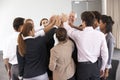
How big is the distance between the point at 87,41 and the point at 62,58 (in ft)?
1.20

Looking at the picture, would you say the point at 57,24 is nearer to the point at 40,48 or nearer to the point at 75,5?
the point at 40,48

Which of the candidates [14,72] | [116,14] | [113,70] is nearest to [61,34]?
[14,72]

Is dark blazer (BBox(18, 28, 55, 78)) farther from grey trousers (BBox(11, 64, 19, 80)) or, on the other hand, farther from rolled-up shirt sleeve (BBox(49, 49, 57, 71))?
grey trousers (BBox(11, 64, 19, 80))

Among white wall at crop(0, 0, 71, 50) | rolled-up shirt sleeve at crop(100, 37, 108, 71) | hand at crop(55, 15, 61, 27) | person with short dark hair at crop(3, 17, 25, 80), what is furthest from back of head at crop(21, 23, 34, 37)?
white wall at crop(0, 0, 71, 50)

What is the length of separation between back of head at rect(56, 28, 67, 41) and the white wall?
6.83 m

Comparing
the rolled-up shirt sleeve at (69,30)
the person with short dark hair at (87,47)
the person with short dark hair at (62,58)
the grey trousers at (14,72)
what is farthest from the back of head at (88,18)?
the grey trousers at (14,72)

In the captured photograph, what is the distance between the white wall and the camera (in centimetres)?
892

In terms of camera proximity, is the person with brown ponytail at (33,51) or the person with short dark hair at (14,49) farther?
the person with short dark hair at (14,49)

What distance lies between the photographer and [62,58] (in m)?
2.44

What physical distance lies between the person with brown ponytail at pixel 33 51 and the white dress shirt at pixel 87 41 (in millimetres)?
273

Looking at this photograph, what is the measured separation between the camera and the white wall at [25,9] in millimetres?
8922

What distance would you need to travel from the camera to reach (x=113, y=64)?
130 inches

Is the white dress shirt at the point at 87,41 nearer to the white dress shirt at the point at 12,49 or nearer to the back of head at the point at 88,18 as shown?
the back of head at the point at 88,18

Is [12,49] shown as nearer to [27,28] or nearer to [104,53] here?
[27,28]
